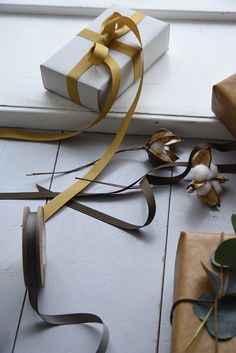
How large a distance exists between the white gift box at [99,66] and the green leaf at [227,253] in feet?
1.31

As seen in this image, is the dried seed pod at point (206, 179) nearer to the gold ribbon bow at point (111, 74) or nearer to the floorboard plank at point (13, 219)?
the gold ribbon bow at point (111, 74)

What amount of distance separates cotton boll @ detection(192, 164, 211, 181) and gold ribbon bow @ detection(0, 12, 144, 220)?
0.17 m

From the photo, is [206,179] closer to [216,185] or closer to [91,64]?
[216,185]

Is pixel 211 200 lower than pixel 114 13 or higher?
lower

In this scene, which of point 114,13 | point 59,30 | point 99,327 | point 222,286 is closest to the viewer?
point 222,286

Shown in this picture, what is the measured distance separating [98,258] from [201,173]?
0.71 feet

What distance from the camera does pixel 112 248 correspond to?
3.00 feet

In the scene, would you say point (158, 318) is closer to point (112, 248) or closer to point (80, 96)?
point (112, 248)

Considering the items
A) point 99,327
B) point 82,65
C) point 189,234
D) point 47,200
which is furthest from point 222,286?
point 82,65

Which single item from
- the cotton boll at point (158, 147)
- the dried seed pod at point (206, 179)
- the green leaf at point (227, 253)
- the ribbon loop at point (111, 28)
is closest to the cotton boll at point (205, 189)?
the dried seed pod at point (206, 179)

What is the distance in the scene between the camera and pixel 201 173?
0.93 meters

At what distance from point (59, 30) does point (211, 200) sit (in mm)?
525

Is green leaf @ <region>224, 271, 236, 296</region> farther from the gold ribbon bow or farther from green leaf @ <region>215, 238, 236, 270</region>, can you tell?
the gold ribbon bow

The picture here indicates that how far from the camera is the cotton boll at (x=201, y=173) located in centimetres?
93
